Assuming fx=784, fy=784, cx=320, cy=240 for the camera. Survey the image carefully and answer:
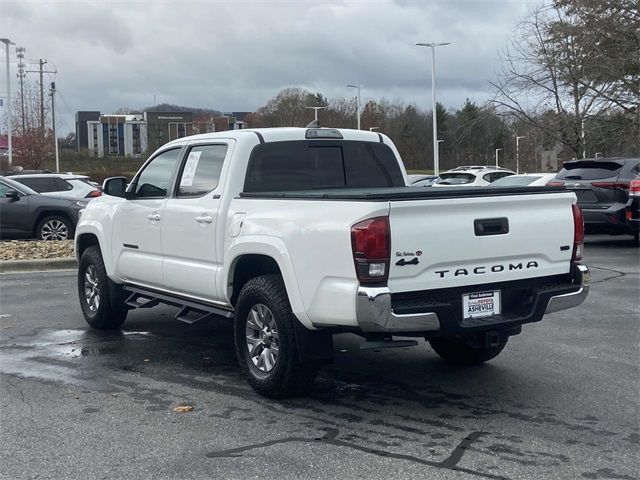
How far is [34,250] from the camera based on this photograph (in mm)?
14242

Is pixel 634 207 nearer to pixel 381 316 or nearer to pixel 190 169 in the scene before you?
pixel 190 169

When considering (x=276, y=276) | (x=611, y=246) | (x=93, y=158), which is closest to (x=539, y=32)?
(x=611, y=246)

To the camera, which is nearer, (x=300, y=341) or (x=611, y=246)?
(x=300, y=341)


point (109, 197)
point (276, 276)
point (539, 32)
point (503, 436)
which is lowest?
point (503, 436)

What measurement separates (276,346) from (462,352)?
180cm

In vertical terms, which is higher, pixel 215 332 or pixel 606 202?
pixel 606 202

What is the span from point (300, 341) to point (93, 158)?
3806 inches

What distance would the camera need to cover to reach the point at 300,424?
16.7ft

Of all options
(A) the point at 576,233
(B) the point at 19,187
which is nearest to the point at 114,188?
(A) the point at 576,233

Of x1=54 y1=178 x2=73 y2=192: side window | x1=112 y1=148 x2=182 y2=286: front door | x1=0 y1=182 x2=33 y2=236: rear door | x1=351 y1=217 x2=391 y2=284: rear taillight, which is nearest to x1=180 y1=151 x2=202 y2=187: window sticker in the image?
x1=112 y1=148 x2=182 y2=286: front door

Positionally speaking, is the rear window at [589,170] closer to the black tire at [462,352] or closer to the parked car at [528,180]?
the parked car at [528,180]

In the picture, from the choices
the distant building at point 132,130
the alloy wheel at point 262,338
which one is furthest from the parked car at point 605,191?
the distant building at point 132,130

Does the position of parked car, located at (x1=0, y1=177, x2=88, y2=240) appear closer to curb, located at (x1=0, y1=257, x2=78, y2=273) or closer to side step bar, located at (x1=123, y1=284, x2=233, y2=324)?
curb, located at (x1=0, y1=257, x2=78, y2=273)

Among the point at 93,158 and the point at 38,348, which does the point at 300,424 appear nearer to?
the point at 38,348
